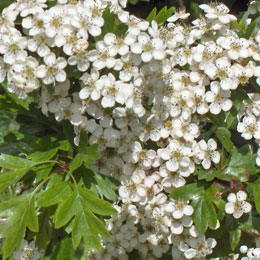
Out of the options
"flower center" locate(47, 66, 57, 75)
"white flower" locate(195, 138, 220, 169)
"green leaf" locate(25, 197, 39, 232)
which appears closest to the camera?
"flower center" locate(47, 66, 57, 75)

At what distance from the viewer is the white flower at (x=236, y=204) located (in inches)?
96.7

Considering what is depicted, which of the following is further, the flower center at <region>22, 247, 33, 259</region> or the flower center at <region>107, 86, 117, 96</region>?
the flower center at <region>22, 247, 33, 259</region>

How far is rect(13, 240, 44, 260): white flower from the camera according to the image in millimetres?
2754

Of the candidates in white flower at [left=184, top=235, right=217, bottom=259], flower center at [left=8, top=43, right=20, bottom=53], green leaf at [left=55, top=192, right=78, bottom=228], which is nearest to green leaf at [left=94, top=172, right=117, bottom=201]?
green leaf at [left=55, top=192, right=78, bottom=228]

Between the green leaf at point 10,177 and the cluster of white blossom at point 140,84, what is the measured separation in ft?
0.80

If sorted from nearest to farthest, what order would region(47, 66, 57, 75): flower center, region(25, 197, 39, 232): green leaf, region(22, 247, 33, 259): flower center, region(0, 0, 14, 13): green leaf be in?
region(47, 66, 57, 75): flower center
region(25, 197, 39, 232): green leaf
region(0, 0, 14, 13): green leaf
region(22, 247, 33, 259): flower center

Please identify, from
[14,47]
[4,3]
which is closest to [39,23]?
[14,47]

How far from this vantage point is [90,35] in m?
2.43

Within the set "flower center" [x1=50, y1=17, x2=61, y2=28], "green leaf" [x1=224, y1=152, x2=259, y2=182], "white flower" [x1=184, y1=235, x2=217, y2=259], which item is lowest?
"white flower" [x1=184, y1=235, x2=217, y2=259]

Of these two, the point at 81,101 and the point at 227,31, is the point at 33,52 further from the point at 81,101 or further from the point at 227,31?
the point at 227,31

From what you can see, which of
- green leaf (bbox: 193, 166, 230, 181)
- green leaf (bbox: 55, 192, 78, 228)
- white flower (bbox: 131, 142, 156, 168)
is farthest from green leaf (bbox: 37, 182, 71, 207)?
green leaf (bbox: 193, 166, 230, 181)

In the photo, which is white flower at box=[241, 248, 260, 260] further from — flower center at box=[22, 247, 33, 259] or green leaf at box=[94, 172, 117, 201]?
flower center at box=[22, 247, 33, 259]

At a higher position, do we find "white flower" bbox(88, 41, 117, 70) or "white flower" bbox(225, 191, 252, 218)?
"white flower" bbox(88, 41, 117, 70)

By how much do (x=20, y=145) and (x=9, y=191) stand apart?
0.69 ft
